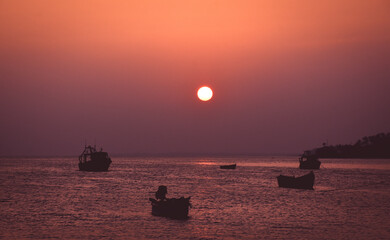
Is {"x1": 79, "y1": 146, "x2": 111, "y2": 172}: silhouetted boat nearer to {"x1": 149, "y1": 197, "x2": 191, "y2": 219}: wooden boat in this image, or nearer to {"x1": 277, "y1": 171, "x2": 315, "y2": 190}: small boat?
{"x1": 277, "y1": 171, "x2": 315, "y2": 190}: small boat

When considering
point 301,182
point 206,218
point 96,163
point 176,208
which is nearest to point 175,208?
point 176,208

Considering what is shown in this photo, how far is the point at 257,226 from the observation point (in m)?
39.2

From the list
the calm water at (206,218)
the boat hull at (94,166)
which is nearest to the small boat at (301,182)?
the calm water at (206,218)

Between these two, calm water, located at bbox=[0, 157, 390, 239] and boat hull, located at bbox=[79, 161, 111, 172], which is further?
boat hull, located at bbox=[79, 161, 111, 172]

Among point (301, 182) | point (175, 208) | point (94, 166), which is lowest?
point (175, 208)

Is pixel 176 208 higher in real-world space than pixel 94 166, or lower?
lower

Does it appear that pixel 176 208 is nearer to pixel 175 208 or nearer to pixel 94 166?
pixel 175 208

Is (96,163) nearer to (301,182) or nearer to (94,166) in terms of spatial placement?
(94,166)

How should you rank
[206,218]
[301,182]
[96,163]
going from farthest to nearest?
[96,163], [301,182], [206,218]

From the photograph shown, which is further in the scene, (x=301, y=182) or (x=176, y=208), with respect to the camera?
(x=301, y=182)

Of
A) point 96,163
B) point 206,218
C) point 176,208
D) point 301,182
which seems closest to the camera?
point 176,208

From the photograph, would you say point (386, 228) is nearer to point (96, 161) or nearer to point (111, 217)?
point (111, 217)

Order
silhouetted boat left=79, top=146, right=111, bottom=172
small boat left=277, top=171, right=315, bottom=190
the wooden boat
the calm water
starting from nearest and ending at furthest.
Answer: the calm water < the wooden boat < small boat left=277, top=171, right=315, bottom=190 < silhouetted boat left=79, top=146, right=111, bottom=172

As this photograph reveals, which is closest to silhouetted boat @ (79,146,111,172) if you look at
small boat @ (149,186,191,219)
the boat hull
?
the boat hull
